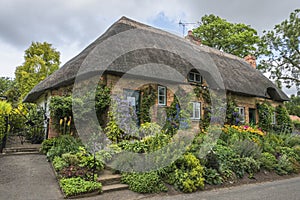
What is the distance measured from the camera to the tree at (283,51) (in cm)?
2017

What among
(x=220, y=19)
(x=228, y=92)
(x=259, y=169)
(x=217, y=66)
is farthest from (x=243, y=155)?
(x=220, y=19)

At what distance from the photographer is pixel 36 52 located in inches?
866

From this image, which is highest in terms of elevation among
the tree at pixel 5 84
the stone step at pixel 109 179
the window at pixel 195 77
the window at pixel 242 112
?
the tree at pixel 5 84

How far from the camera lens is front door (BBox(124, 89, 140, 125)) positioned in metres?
9.02

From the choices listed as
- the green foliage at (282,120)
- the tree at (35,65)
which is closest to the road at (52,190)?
the green foliage at (282,120)

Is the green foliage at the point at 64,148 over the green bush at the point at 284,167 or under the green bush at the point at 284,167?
over

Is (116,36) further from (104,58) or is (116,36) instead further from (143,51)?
(104,58)

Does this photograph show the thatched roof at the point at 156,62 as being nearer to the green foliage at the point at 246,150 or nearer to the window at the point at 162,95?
the window at the point at 162,95

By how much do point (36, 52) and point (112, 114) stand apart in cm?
1811

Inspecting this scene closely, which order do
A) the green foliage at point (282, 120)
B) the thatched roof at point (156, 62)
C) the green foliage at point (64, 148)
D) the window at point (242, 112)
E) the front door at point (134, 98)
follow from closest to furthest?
Result: 1. the green foliage at point (64, 148)
2. the thatched roof at point (156, 62)
3. the front door at point (134, 98)
4. the window at point (242, 112)
5. the green foliage at point (282, 120)

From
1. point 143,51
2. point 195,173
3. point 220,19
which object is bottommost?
point 195,173

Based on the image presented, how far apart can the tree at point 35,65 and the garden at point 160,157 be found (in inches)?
561

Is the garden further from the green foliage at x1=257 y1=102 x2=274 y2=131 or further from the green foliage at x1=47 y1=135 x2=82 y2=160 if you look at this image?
the green foliage at x1=257 y1=102 x2=274 y2=131

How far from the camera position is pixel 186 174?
219 inches
